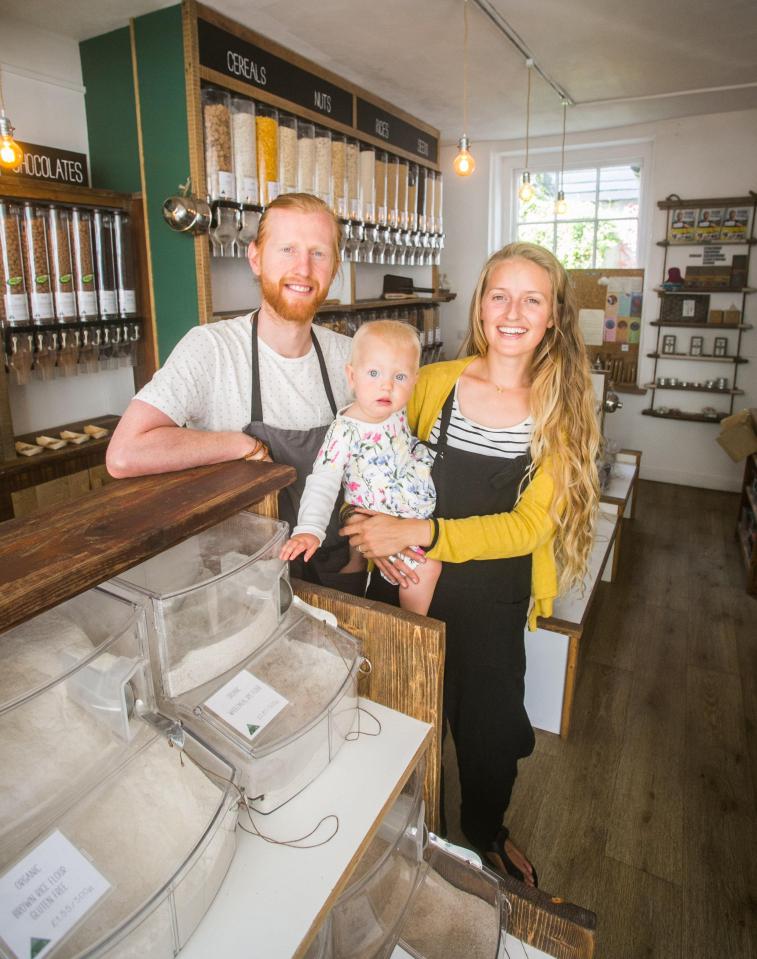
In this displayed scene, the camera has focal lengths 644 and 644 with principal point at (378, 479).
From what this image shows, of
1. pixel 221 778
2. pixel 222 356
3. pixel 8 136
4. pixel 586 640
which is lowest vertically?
pixel 586 640

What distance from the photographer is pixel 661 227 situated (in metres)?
5.52

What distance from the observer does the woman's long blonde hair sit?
1570mm

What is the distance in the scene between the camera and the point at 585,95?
4.49 metres

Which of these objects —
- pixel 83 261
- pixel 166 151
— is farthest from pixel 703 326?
pixel 83 261

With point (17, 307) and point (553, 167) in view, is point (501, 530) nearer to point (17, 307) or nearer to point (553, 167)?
point (17, 307)

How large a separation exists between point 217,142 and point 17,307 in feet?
3.74

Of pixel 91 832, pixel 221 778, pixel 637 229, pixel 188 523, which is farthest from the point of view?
pixel 637 229

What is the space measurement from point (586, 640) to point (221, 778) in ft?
8.78

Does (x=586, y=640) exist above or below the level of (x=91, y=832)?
below

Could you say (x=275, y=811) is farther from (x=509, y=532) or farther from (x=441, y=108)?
(x=441, y=108)

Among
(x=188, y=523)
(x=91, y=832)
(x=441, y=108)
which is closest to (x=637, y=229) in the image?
(x=441, y=108)

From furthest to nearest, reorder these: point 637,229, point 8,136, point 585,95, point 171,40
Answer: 1. point 637,229
2. point 585,95
3. point 171,40
4. point 8,136

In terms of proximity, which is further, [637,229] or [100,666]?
[637,229]

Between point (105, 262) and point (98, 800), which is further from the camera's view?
point (105, 262)
